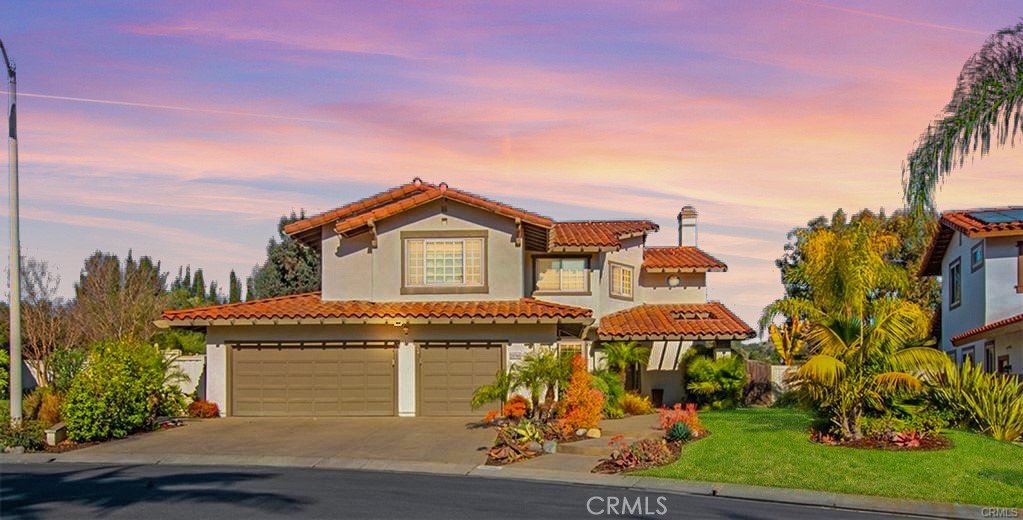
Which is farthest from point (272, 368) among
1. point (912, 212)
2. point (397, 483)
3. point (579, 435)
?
point (912, 212)

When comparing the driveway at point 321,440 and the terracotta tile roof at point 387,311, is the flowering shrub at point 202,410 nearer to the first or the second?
the driveway at point 321,440

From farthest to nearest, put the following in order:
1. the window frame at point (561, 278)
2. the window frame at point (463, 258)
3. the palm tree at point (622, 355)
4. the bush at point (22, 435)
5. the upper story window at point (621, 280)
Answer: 1. the upper story window at point (621, 280)
2. the window frame at point (561, 278)
3. the palm tree at point (622, 355)
4. the window frame at point (463, 258)
5. the bush at point (22, 435)

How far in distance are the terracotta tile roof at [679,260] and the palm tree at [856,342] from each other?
1581cm

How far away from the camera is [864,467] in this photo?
18.8 m

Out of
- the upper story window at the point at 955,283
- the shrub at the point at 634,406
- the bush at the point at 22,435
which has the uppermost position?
the upper story window at the point at 955,283

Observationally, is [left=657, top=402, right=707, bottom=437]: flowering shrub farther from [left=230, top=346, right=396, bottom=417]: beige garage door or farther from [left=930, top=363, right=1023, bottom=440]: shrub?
[left=230, top=346, right=396, bottom=417]: beige garage door

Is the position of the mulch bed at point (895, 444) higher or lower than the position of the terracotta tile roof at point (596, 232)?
lower

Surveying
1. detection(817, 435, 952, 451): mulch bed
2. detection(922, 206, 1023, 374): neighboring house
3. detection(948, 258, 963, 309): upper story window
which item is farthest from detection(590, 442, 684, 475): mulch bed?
detection(948, 258, 963, 309): upper story window

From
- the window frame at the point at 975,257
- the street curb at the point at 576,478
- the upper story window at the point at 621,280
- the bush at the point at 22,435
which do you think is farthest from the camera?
the upper story window at the point at 621,280

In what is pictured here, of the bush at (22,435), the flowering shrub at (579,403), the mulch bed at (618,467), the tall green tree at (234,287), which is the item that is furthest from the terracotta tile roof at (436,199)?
the tall green tree at (234,287)

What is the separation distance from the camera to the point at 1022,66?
56.1ft

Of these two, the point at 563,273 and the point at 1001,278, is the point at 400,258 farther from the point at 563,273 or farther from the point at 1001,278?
the point at 1001,278

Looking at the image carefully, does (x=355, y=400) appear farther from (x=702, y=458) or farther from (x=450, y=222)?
(x=702, y=458)

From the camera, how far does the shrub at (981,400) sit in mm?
22391
